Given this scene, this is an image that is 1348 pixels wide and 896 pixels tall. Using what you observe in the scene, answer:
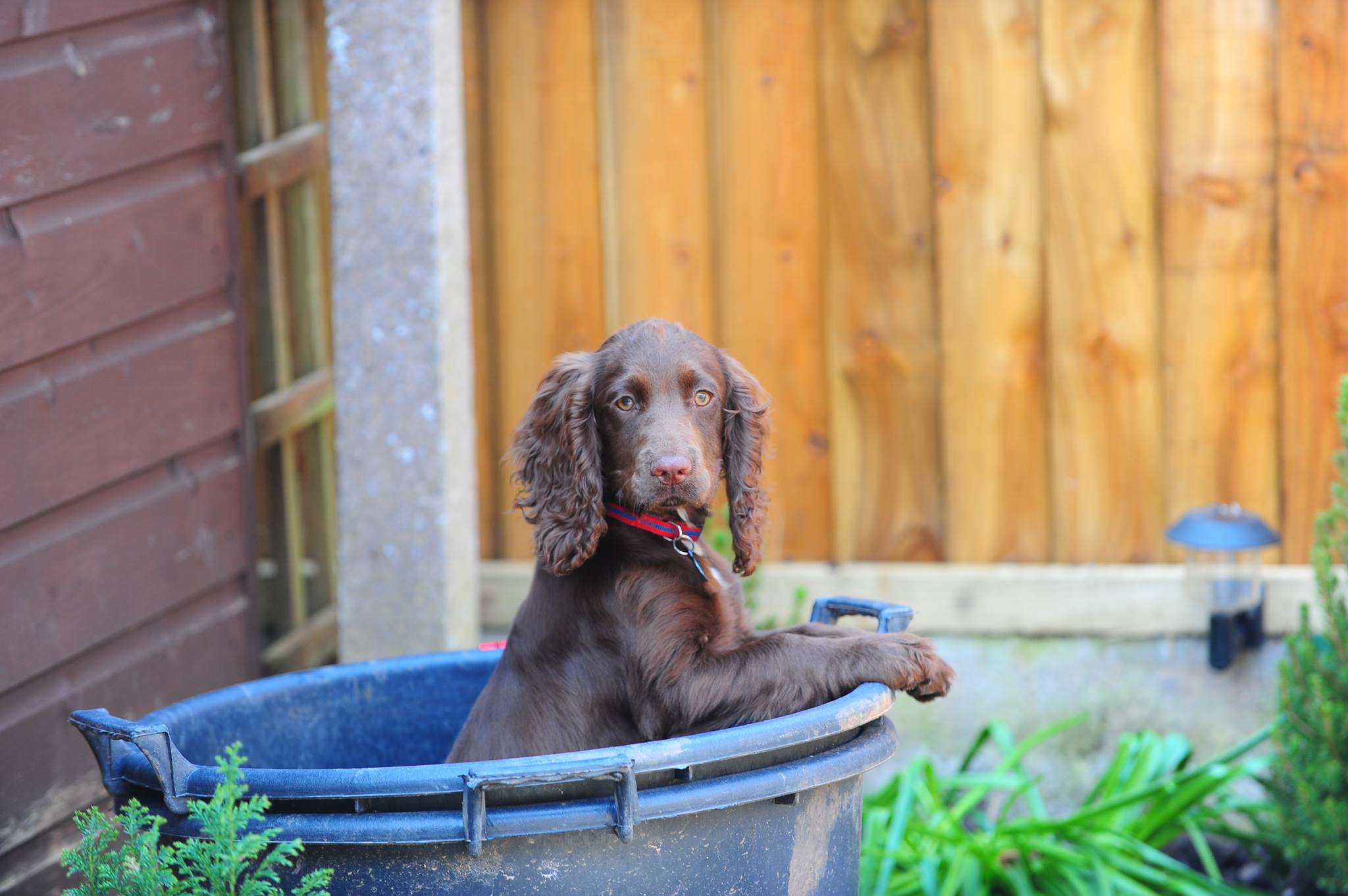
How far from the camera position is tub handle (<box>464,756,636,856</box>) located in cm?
160

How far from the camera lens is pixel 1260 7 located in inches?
134

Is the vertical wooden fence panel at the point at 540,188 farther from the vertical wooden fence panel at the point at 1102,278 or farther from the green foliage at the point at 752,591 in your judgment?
the vertical wooden fence panel at the point at 1102,278

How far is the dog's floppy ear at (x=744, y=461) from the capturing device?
2.31 m

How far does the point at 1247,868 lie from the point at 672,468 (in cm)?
221

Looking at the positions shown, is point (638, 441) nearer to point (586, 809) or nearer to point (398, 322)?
point (586, 809)

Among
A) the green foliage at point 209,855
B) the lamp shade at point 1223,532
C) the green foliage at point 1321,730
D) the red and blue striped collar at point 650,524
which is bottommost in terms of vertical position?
the green foliage at point 1321,730

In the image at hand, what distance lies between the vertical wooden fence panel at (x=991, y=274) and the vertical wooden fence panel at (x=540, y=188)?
3.06ft

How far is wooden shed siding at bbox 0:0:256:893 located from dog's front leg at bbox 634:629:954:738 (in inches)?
53.0

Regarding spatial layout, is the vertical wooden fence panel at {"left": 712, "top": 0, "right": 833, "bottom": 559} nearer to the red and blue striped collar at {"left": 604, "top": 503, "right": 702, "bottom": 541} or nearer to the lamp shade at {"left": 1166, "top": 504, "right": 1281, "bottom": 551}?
the lamp shade at {"left": 1166, "top": 504, "right": 1281, "bottom": 551}

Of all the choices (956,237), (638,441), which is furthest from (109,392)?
(956,237)

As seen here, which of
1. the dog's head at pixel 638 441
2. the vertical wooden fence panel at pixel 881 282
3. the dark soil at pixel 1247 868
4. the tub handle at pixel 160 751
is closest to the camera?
the tub handle at pixel 160 751

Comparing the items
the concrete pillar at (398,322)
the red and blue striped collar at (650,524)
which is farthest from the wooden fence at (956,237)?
the red and blue striped collar at (650,524)

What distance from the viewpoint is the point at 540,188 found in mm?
3809

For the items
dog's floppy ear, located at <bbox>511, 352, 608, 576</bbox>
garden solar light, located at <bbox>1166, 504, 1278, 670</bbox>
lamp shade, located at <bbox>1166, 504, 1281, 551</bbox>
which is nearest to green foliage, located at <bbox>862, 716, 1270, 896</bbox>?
garden solar light, located at <bbox>1166, 504, 1278, 670</bbox>
